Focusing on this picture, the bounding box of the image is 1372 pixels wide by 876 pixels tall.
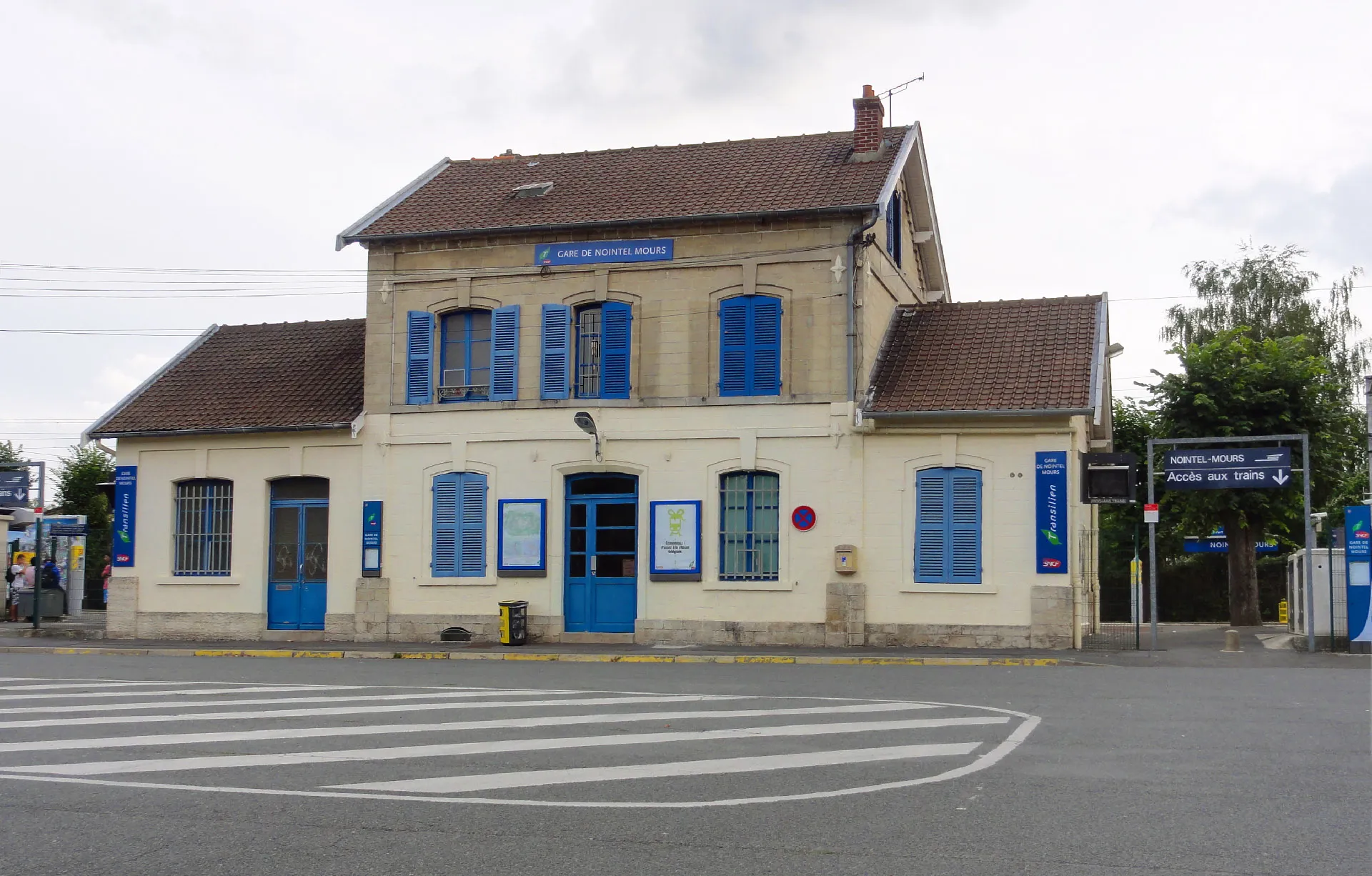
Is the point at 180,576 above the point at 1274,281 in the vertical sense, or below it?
below

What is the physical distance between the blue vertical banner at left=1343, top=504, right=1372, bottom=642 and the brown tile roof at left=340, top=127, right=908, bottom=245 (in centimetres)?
855

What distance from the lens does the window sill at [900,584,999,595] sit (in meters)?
21.6

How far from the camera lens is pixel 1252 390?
3084cm

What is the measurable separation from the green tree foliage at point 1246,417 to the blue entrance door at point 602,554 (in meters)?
13.8

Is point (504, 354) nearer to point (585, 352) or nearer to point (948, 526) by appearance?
point (585, 352)

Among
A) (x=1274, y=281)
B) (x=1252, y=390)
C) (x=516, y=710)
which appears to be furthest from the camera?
(x=1274, y=281)

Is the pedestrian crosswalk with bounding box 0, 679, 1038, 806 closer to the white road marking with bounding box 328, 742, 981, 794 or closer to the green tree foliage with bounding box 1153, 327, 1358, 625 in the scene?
the white road marking with bounding box 328, 742, 981, 794

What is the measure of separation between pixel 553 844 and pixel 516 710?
19.0 feet

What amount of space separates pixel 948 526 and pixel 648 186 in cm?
797

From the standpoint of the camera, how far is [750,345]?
75.2 feet

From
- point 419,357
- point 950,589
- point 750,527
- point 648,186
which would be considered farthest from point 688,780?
point 648,186

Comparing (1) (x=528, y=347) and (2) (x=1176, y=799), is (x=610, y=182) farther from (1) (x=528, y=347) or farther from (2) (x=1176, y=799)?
(2) (x=1176, y=799)

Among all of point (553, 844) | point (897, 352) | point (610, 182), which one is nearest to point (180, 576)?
point (610, 182)

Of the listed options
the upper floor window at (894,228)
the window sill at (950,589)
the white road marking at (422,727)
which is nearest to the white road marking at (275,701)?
the white road marking at (422,727)
